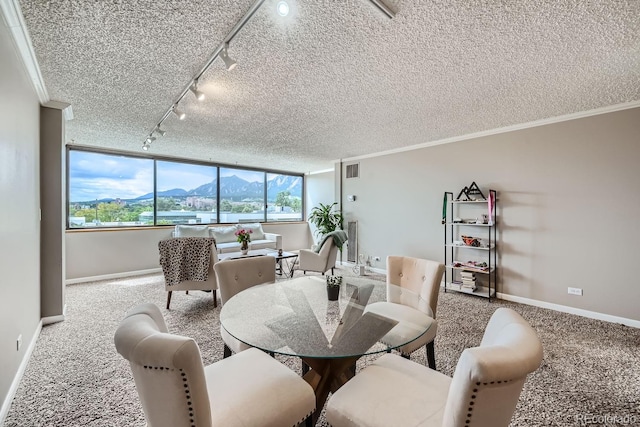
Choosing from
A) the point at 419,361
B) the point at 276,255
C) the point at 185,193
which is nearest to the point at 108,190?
the point at 185,193

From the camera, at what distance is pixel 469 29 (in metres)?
1.84

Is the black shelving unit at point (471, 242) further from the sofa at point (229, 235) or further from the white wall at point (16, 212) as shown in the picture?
the white wall at point (16, 212)

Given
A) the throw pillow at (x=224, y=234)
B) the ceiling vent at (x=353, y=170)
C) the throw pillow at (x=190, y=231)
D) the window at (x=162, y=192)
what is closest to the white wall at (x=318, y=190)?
the window at (x=162, y=192)

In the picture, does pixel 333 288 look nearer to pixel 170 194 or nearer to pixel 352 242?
pixel 352 242

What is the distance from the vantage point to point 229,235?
242 inches

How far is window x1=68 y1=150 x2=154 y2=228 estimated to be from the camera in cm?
504

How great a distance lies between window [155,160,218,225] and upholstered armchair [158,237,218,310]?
2892 mm

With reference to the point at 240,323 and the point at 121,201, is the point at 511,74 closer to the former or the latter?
the point at 240,323

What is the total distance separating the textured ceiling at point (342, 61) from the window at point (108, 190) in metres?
1.65

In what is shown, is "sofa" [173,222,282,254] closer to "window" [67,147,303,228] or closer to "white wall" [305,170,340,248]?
Result: "window" [67,147,303,228]

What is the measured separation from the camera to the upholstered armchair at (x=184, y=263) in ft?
11.2

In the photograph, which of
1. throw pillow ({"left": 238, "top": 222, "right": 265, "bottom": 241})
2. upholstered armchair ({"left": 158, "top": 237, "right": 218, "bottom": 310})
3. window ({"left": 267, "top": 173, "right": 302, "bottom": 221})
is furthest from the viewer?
window ({"left": 267, "top": 173, "right": 302, "bottom": 221})

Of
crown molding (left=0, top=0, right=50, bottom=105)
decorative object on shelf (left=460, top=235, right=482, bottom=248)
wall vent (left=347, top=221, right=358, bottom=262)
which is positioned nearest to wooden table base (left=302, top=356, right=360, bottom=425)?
crown molding (left=0, top=0, right=50, bottom=105)

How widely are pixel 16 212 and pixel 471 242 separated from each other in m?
4.96
